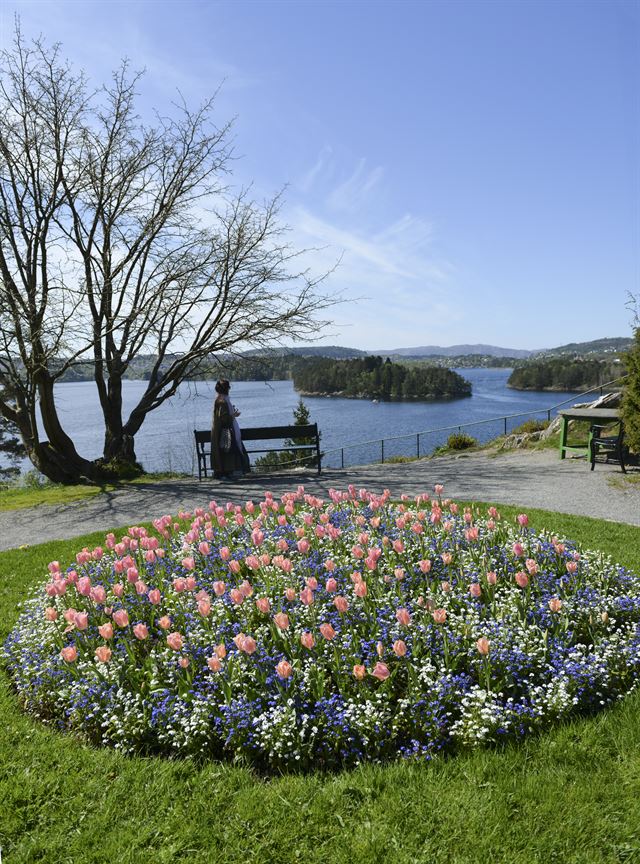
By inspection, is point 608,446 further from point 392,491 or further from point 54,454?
point 54,454

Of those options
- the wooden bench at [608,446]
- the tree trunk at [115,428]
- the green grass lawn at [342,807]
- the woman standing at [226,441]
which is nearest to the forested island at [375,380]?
the tree trunk at [115,428]

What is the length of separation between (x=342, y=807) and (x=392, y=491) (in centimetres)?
754

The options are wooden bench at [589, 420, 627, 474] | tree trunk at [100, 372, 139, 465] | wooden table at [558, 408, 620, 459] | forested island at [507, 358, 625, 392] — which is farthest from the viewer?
forested island at [507, 358, 625, 392]

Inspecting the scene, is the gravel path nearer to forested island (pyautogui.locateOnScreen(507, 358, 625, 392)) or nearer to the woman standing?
the woman standing

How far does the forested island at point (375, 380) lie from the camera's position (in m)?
58.3

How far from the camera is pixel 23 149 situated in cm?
1334

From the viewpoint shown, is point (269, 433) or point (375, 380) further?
point (375, 380)

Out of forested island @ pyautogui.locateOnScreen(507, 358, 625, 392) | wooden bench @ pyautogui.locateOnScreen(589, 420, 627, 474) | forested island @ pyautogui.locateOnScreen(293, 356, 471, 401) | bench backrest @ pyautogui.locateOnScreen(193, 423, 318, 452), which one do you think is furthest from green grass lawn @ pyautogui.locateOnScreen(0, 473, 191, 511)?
forested island @ pyautogui.locateOnScreen(293, 356, 471, 401)

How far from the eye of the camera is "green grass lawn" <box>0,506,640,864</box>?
2574 mm

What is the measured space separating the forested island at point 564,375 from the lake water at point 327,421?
1.48m

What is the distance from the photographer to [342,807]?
2828mm

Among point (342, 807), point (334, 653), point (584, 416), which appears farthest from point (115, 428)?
point (342, 807)

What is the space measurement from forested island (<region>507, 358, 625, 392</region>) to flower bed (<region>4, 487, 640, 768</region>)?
14.2 metres

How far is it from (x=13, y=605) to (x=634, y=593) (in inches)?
220
